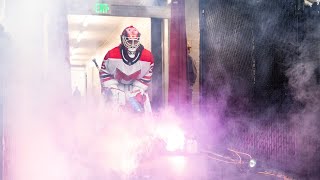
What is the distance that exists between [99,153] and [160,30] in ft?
11.3

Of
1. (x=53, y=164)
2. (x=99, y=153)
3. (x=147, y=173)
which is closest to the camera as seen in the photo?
(x=53, y=164)

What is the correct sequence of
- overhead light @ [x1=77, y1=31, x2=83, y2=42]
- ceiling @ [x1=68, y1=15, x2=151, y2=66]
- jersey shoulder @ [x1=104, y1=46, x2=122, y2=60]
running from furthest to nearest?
overhead light @ [x1=77, y1=31, x2=83, y2=42]
ceiling @ [x1=68, y1=15, x2=151, y2=66]
jersey shoulder @ [x1=104, y1=46, x2=122, y2=60]

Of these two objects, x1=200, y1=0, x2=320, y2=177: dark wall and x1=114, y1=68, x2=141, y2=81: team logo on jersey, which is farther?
x1=114, y1=68, x2=141, y2=81: team logo on jersey

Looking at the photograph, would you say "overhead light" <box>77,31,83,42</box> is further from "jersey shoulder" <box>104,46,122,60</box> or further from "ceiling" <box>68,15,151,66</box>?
"jersey shoulder" <box>104,46,122,60</box>

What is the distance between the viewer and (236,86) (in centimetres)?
891

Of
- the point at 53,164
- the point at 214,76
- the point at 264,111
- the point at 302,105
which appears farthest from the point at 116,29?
the point at 53,164

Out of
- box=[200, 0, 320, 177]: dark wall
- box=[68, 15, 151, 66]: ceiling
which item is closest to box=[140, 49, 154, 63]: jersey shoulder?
box=[68, 15, 151, 66]: ceiling

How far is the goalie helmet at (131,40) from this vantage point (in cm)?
805

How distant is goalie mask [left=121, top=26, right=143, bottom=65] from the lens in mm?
8055

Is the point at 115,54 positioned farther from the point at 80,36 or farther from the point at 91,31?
the point at 80,36

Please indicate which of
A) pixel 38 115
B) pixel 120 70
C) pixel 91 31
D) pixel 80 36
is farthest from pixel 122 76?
pixel 80 36

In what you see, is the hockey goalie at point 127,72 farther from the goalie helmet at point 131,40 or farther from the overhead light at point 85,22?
the overhead light at point 85,22

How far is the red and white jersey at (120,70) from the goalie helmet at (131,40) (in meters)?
0.19

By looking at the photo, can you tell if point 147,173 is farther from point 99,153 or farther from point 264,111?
point 264,111
